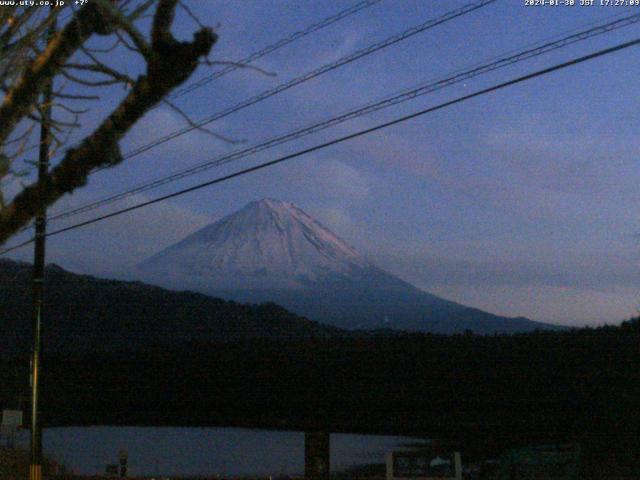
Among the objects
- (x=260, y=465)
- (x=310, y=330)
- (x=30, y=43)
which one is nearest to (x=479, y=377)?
(x=260, y=465)

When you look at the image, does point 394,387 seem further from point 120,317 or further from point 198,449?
point 120,317

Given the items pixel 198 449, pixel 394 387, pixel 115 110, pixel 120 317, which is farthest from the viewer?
pixel 120 317

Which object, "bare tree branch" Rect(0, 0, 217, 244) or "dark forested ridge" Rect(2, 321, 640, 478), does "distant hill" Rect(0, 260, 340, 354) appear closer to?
"dark forested ridge" Rect(2, 321, 640, 478)

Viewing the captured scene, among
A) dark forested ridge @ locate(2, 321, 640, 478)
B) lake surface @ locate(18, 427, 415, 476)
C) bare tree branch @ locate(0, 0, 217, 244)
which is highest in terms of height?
bare tree branch @ locate(0, 0, 217, 244)

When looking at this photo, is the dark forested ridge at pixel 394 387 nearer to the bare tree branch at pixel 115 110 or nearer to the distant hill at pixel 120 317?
the distant hill at pixel 120 317

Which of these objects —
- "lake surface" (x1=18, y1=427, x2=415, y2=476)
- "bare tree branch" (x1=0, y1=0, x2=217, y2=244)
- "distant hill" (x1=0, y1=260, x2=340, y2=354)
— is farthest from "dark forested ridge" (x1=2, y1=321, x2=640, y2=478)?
"bare tree branch" (x1=0, y1=0, x2=217, y2=244)

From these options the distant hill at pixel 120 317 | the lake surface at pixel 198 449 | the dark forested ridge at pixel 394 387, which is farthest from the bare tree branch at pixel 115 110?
the distant hill at pixel 120 317

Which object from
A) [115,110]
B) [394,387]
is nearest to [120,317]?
[394,387]
